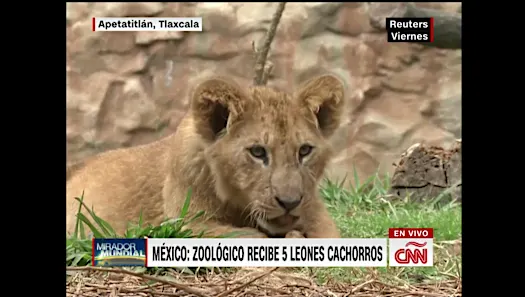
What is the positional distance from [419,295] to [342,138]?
1.10m

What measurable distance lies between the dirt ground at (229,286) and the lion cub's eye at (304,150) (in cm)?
42

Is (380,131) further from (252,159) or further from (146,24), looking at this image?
(146,24)

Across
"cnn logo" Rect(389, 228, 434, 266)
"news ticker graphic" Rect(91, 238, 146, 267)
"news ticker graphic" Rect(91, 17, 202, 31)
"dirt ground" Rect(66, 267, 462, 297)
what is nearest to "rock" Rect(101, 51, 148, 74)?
"news ticker graphic" Rect(91, 17, 202, 31)

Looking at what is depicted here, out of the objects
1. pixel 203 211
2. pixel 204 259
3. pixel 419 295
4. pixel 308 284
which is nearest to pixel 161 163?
pixel 203 211

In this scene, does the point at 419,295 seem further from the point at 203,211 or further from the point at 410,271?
the point at 203,211

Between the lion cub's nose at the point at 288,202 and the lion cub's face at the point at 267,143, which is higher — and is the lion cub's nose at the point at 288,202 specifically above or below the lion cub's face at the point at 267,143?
below

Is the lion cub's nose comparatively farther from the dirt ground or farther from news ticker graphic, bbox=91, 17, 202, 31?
news ticker graphic, bbox=91, 17, 202, 31

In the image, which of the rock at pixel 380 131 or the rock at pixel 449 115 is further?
the rock at pixel 380 131

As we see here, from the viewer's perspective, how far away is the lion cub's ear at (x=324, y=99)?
3348 mm

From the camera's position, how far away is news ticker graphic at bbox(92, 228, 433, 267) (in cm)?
312

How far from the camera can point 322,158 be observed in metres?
3.35

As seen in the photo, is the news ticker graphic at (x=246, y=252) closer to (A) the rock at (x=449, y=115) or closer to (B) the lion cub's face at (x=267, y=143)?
(B) the lion cub's face at (x=267, y=143)

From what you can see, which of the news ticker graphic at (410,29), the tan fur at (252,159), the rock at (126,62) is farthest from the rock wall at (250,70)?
the tan fur at (252,159)

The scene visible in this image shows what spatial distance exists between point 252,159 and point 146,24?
625 mm
